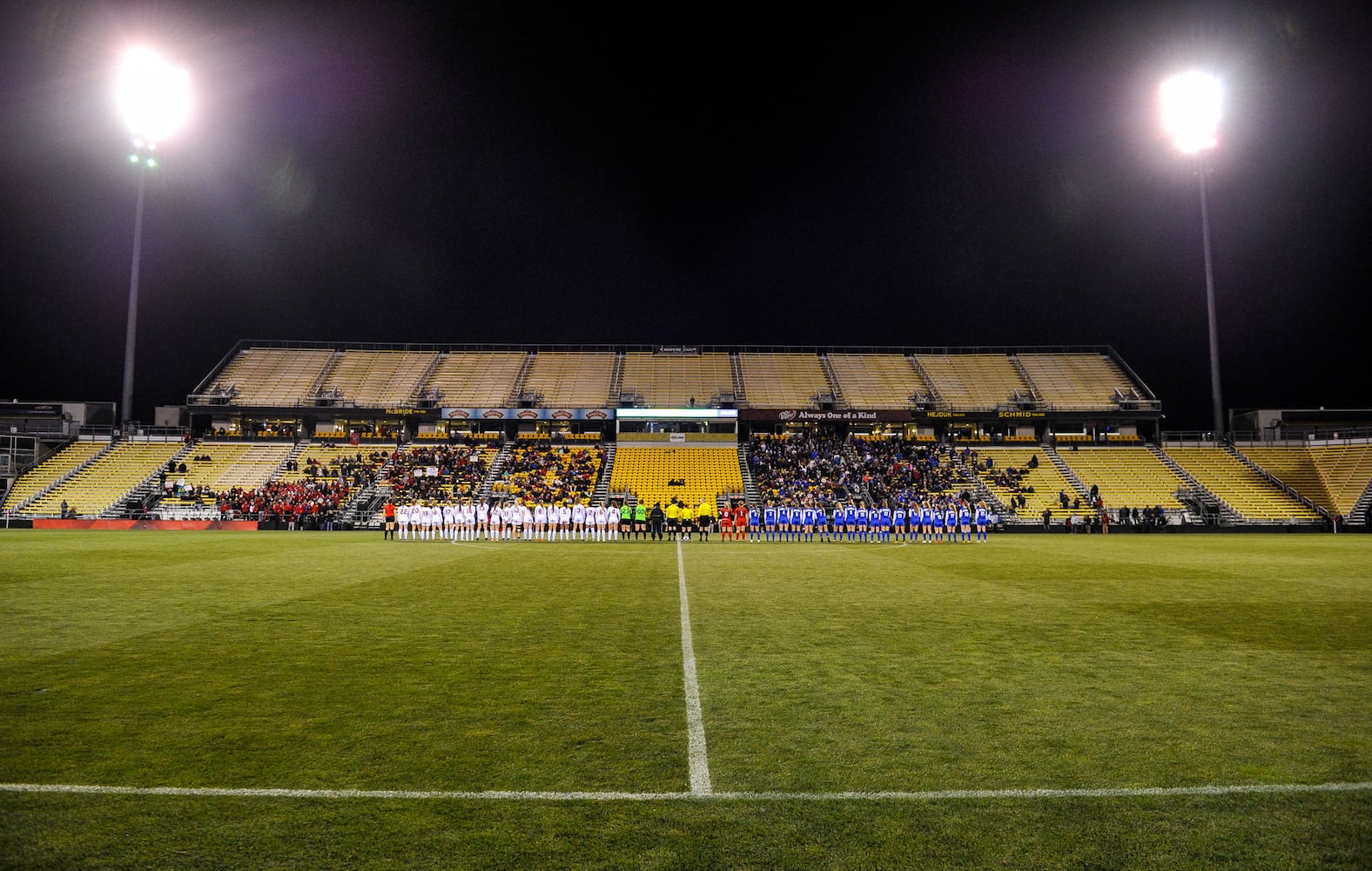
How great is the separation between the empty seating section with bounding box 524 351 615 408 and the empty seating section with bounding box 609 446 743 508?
17.8 feet

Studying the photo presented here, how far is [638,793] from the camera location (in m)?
4.03

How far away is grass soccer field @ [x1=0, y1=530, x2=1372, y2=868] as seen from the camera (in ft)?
11.4

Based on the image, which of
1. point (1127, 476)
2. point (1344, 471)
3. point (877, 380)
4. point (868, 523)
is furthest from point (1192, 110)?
point (868, 523)

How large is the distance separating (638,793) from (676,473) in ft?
138

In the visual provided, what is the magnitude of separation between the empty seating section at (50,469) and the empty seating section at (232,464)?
19.4 ft

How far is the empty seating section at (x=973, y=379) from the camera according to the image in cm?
5197

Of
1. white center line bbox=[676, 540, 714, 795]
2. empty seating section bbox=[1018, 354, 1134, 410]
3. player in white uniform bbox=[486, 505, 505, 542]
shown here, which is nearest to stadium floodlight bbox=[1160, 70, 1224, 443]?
empty seating section bbox=[1018, 354, 1134, 410]

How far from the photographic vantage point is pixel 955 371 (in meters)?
55.1

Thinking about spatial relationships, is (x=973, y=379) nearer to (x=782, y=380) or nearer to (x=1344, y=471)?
(x=782, y=380)

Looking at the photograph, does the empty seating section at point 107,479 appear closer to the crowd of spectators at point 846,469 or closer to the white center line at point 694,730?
the crowd of spectators at point 846,469

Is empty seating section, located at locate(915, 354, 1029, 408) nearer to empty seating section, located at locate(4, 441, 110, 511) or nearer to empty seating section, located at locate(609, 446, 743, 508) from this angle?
empty seating section, located at locate(609, 446, 743, 508)

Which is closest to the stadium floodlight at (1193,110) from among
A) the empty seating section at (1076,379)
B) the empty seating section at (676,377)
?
the empty seating section at (1076,379)

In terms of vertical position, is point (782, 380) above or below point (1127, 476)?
above

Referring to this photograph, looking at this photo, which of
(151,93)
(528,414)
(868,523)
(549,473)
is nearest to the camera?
(868,523)
